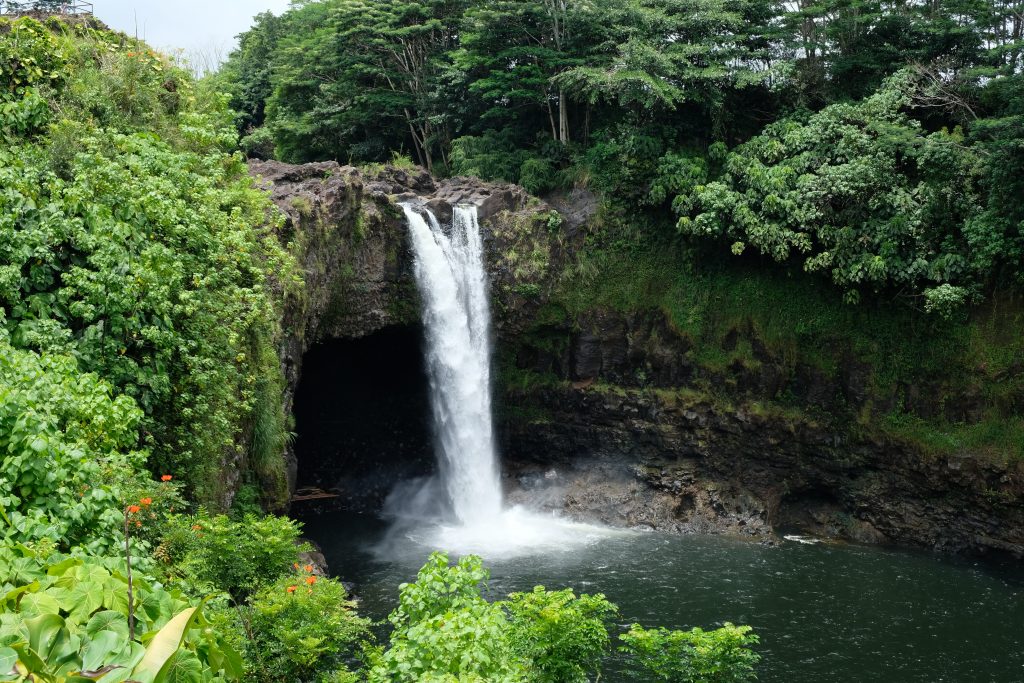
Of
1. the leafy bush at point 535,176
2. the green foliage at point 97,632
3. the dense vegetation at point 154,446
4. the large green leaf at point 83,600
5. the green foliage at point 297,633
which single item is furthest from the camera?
the leafy bush at point 535,176

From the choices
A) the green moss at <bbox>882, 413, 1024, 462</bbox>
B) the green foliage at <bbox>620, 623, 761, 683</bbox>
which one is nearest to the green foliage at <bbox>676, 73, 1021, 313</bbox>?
the green moss at <bbox>882, 413, 1024, 462</bbox>

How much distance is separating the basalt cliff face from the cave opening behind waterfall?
2.11 ft

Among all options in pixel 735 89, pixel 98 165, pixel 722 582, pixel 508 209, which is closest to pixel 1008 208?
pixel 735 89

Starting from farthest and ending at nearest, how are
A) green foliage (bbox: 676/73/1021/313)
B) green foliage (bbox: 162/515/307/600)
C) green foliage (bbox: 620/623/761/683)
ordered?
green foliage (bbox: 676/73/1021/313), green foliage (bbox: 620/623/761/683), green foliage (bbox: 162/515/307/600)

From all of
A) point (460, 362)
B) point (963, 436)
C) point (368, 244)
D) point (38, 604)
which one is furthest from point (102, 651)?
point (963, 436)

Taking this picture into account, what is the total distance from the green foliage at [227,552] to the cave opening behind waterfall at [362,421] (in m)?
12.0

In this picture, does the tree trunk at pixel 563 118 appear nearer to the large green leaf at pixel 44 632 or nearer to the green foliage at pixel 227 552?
the green foliage at pixel 227 552

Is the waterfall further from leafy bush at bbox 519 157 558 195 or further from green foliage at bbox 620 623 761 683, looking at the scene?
green foliage at bbox 620 623 761 683

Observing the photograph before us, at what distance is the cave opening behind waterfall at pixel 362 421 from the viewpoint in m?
21.4

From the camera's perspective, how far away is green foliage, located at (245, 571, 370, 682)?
754cm

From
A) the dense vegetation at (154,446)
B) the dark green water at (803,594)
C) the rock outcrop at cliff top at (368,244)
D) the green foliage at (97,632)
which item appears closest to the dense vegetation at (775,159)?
the rock outcrop at cliff top at (368,244)

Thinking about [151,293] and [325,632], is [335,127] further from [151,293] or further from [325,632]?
[325,632]

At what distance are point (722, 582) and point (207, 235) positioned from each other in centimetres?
1070

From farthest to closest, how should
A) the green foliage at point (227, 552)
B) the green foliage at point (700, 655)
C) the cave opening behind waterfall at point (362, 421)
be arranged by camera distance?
the cave opening behind waterfall at point (362, 421) → the green foliage at point (700, 655) → the green foliage at point (227, 552)
